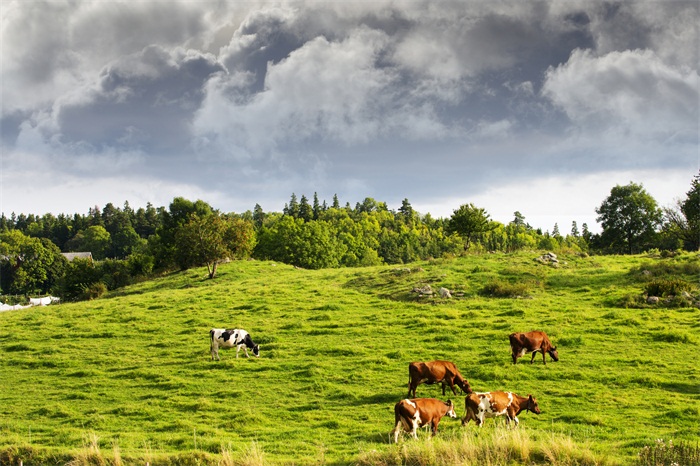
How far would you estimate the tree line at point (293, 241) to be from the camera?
2232 inches

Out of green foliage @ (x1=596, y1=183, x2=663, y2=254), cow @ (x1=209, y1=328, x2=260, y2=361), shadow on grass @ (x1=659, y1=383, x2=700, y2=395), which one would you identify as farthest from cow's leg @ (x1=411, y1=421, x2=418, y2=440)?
green foliage @ (x1=596, y1=183, x2=663, y2=254)

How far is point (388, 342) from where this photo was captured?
2441cm

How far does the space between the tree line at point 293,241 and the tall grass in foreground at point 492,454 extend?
127 feet

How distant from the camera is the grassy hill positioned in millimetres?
12422

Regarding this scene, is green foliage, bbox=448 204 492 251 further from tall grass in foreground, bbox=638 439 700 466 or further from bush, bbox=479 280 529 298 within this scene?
tall grass in foreground, bbox=638 439 700 466

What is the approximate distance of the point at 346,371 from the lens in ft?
66.8

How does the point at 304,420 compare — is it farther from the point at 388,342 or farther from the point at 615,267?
the point at 615,267

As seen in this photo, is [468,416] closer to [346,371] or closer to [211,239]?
[346,371]

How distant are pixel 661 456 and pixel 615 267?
3460 cm

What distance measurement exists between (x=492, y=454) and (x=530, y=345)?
10622mm

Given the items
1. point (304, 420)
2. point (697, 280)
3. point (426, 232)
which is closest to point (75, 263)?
point (304, 420)

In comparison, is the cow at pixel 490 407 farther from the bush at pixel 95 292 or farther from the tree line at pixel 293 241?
the bush at pixel 95 292

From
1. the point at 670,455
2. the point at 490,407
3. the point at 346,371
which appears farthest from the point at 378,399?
the point at 670,455

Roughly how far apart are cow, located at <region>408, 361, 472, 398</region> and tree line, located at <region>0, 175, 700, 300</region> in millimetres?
32512
